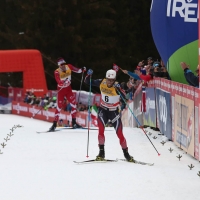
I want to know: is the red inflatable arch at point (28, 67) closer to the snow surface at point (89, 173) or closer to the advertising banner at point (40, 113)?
the advertising banner at point (40, 113)

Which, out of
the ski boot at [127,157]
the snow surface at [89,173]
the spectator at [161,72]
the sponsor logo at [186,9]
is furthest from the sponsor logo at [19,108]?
the ski boot at [127,157]

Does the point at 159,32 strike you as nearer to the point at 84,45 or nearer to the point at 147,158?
the point at 147,158

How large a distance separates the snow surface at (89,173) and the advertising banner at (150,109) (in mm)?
1399

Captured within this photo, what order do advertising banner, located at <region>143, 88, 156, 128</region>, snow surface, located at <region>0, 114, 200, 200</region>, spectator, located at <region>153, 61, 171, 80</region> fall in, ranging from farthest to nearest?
advertising banner, located at <region>143, 88, 156, 128</region> → spectator, located at <region>153, 61, 171, 80</region> → snow surface, located at <region>0, 114, 200, 200</region>

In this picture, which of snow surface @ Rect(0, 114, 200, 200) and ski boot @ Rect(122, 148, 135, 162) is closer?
snow surface @ Rect(0, 114, 200, 200)

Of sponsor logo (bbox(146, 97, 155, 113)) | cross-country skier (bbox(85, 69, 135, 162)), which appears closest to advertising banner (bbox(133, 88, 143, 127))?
sponsor logo (bbox(146, 97, 155, 113))

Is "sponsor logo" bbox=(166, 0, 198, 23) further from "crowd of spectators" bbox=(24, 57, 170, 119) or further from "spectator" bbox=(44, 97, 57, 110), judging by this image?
"spectator" bbox=(44, 97, 57, 110)

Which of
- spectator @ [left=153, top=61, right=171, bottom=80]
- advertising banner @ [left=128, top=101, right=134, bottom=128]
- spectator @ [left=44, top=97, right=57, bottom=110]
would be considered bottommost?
spectator @ [left=44, top=97, right=57, bottom=110]

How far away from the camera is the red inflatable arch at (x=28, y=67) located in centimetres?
3238

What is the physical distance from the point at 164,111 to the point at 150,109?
208 cm

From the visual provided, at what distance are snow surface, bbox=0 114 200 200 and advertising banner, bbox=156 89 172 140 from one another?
0.30 m

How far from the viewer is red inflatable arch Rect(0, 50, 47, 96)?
106ft

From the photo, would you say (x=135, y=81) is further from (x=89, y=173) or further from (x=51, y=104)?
(x=51, y=104)

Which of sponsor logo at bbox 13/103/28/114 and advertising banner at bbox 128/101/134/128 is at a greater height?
advertising banner at bbox 128/101/134/128
